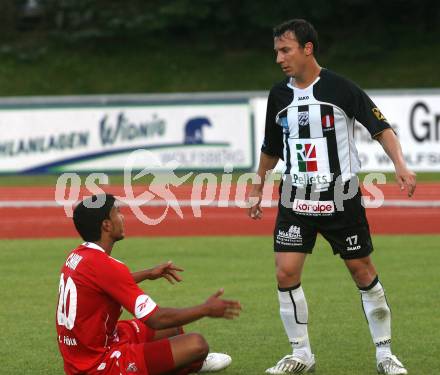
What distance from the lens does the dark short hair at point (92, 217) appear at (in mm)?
6617

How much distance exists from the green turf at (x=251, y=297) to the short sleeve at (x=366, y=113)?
1674 millimetres

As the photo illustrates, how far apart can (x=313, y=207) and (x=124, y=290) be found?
1.69m

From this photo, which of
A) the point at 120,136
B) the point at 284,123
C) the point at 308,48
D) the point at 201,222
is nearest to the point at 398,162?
the point at 284,123

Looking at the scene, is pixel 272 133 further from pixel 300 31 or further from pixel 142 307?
pixel 142 307

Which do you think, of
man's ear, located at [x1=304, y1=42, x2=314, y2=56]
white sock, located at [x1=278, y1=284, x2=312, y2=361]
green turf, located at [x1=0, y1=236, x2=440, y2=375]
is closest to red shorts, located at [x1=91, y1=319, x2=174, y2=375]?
green turf, located at [x1=0, y1=236, x2=440, y2=375]

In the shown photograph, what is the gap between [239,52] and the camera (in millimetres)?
35250

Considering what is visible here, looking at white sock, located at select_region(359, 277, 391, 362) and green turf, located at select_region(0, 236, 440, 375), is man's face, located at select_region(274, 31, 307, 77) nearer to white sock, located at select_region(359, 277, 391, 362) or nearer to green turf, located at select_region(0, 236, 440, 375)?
white sock, located at select_region(359, 277, 391, 362)

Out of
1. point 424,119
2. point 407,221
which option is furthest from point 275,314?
point 424,119

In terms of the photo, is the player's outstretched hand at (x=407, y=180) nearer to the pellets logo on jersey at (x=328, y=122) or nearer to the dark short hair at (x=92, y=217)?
the pellets logo on jersey at (x=328, y=122)

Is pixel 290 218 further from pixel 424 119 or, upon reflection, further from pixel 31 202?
pixel 424 119

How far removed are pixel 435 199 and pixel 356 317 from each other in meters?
9.75

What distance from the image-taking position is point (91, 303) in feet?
21.5

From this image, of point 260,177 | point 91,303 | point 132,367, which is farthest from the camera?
point 260,177

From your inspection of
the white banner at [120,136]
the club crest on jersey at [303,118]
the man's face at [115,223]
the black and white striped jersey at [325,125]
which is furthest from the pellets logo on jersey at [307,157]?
the white banner at [120,136]
